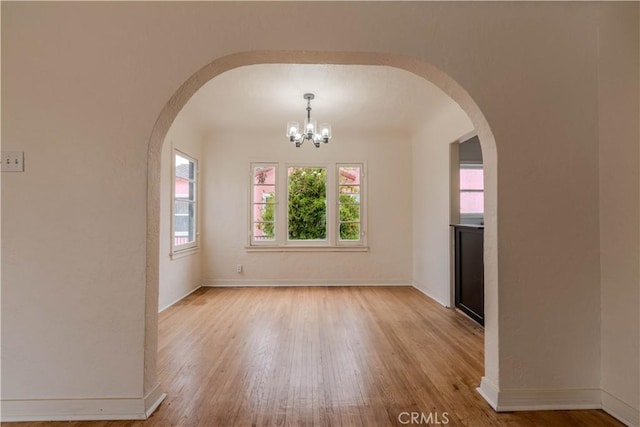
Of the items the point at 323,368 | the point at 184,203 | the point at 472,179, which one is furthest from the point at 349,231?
the point at 323,368

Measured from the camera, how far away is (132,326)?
1745 millimetres

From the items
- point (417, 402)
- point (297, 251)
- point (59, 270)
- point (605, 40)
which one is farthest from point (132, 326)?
point (297, 251)

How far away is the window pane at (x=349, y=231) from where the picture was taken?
535cm

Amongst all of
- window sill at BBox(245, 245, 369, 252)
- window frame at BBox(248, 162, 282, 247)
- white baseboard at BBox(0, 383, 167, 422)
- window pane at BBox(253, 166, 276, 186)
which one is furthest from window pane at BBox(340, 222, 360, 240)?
white baseboard at BBox(0, 383, 167, 422)

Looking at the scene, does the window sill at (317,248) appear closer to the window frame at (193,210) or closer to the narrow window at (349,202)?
the narrow window at (349,202)

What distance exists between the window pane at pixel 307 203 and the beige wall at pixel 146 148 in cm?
353

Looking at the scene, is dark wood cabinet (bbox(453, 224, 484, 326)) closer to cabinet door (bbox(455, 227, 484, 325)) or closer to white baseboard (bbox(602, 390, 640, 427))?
cabinet door (bbox(455, 227, 484, 325))

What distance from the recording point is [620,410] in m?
1.72

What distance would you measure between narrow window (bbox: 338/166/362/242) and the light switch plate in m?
4.13

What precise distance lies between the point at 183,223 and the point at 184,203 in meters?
0.30

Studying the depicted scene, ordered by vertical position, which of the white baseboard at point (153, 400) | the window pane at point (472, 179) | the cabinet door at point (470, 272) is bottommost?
the white baseboard at point (153, 400)

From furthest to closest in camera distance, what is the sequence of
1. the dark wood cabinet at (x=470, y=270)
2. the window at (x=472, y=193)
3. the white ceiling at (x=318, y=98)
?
the window at (x=472, y=193), the dark wood cabinet at (x=470, y=270), the white ceiling at (x=318, y=98)

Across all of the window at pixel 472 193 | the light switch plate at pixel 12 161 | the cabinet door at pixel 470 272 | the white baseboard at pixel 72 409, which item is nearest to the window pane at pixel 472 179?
the window at pixel 472 193

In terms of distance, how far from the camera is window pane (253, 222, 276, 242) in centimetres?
528
